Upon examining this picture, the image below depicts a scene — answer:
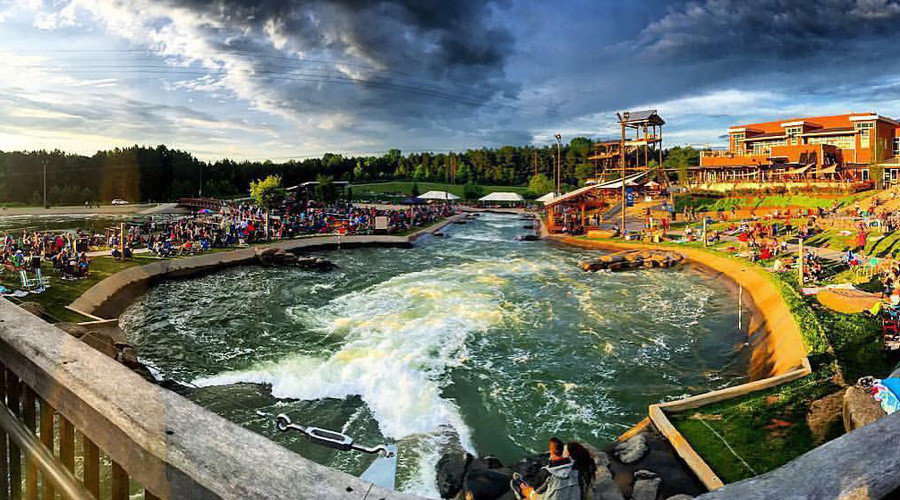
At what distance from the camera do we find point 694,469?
7766mm

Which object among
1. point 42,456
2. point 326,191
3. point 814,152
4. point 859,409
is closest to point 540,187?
point 326,191

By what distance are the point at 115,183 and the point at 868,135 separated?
95078 millimetres

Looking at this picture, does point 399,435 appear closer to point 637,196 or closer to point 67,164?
point 637,196

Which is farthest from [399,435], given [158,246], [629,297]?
[158,246]

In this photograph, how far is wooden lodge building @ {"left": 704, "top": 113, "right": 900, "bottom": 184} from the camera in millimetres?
46188

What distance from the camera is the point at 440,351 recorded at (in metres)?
15.8

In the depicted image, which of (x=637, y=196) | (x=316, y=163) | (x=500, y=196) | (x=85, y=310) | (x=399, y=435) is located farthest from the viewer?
(x=316, y=163)

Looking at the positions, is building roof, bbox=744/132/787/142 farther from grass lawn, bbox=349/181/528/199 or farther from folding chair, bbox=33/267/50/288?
folding chair, bbox=33/267/50/288

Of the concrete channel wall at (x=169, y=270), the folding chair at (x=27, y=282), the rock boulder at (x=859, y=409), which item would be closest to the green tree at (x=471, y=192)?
the concrete channel wall at (x=169, y=270)

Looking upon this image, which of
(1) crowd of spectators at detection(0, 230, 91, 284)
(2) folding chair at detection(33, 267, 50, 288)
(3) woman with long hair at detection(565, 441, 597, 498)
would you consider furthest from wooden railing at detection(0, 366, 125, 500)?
(1) crowd of spectators at detection(0, 230, 91, 284)

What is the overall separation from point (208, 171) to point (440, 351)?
88.1m

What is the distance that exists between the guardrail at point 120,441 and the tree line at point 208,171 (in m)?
64.2

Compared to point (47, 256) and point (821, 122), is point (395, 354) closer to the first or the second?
point (47, 256)

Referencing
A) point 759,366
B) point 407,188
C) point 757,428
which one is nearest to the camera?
point 757,428
